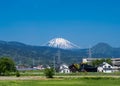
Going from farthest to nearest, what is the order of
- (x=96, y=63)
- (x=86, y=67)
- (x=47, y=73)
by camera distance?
(x=96, y=63), (x=86, y=67), (x=47, y=73)

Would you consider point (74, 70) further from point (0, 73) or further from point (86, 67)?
point (0, 73)

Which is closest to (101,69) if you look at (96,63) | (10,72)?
(96,63)

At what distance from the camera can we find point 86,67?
128m

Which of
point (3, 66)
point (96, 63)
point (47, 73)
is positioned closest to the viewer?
point (47, 73)

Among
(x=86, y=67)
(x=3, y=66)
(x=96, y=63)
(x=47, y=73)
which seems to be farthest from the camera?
(x=96, y=63)

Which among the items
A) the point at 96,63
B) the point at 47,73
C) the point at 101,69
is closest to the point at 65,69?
the point at 101,69

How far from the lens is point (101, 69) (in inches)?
5640

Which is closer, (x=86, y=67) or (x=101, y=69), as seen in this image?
(x=86, y=67)

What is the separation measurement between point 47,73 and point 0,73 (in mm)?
27576

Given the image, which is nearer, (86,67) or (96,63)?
(86,67)

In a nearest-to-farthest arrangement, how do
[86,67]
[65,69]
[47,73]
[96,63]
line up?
[47,73] < [86,67] < [65,69] < [96,63]

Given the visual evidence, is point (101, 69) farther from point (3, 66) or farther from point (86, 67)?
point (3, 66)

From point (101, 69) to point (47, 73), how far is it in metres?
68.3

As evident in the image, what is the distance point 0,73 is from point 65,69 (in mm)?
45025
